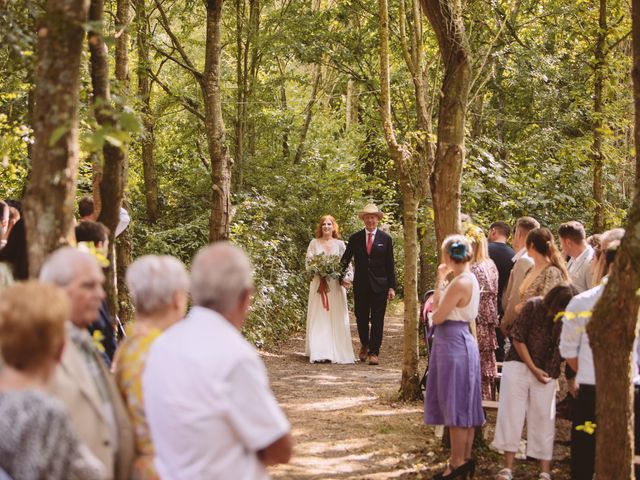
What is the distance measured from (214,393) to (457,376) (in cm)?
468

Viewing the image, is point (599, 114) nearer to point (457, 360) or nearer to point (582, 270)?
point (582, 270)

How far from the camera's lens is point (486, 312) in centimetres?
1005

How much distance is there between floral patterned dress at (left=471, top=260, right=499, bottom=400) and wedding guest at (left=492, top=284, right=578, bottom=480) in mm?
2089

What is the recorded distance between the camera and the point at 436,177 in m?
9.23

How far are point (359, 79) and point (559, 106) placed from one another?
4743 mm

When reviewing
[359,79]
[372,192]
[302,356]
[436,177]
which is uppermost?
[359,79]

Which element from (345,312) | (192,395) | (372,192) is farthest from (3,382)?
(372,192)

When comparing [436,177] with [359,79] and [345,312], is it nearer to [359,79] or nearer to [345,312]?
[345,312]

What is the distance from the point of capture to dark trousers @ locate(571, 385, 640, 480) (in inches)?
285

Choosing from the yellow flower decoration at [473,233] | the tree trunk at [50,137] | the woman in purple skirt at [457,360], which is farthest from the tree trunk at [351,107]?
the tree trunk at [50,137]

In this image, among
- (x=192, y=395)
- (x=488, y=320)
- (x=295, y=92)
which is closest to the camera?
(x=192, y=395)

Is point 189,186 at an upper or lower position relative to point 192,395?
upper

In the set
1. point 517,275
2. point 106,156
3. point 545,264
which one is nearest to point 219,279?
point 106,156

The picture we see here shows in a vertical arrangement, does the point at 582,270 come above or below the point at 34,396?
above
